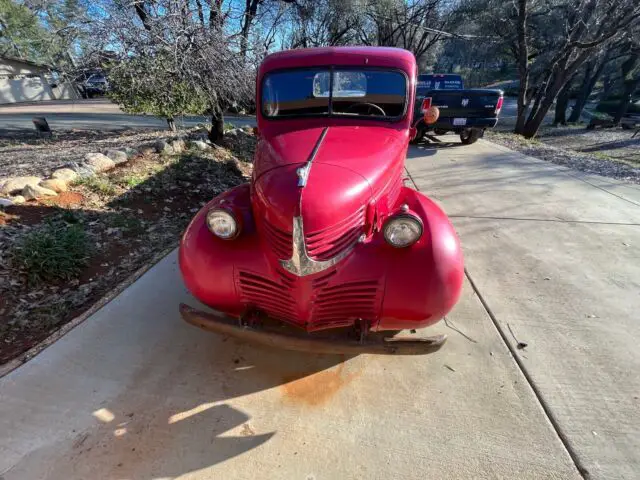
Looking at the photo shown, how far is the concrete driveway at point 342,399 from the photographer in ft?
5.53

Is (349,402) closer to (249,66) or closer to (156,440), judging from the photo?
(156,440)

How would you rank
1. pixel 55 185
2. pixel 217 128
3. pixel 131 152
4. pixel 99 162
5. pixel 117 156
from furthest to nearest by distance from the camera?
pixel 217 128 → pixel 131 152 → pixel 117 156 → pixel 99 162 → pixel 55 185

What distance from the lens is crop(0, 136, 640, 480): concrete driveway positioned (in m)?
1.69

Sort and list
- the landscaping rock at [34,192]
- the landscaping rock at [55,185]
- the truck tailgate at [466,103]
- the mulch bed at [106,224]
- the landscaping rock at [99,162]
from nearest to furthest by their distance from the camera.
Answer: the mulch bed at [106,224] → the landscaping rock at [34,192] → the landscaping rock at [55,185] → the landscaping rock at [99,162] → the truck tailgate at [466,103]

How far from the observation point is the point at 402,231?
1.77 metres

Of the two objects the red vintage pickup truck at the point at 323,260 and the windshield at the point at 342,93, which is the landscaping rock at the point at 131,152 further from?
the red vintage pickup truck at the point at 323,260

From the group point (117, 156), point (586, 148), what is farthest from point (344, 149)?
point (586, 148)

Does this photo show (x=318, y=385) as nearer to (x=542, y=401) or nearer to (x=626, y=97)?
(x=542, y=401)

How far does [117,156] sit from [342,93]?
13.2ft

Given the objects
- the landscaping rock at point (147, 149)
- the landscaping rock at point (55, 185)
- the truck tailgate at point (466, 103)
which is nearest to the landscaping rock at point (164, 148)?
the landscaping rock at point (147, 149)

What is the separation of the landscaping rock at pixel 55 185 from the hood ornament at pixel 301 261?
3.71m

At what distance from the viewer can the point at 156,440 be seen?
5.83 feet

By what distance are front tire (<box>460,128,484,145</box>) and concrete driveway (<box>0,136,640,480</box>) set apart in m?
6.59

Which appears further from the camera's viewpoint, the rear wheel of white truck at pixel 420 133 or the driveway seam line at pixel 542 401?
the rear wheel of white truck at pixel 420 133
